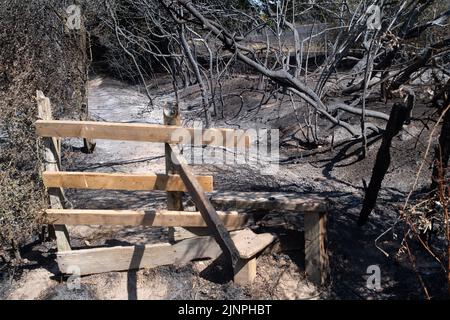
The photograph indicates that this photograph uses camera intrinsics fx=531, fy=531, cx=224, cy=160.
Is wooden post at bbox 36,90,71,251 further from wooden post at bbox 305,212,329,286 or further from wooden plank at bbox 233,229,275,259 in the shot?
wooden post at bbox 305,212,329,286

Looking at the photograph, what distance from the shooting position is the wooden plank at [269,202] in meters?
4.30

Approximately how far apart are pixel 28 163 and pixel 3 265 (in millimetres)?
1036

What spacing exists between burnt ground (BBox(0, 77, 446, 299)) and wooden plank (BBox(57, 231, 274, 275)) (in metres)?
0.07

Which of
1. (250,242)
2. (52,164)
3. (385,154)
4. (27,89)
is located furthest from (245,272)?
(27,89)

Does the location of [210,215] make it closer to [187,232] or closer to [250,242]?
[250,242]

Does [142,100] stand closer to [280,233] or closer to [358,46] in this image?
[358,46]

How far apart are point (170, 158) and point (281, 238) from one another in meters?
1.18

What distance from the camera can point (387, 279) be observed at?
4332 millimetres

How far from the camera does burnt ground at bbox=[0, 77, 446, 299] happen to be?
14.0 ft

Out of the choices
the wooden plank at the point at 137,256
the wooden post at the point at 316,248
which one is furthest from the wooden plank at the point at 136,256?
the wooden post at the point at 316,248

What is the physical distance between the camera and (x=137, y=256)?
4.51 meters

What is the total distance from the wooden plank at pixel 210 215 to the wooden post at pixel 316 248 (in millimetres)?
673

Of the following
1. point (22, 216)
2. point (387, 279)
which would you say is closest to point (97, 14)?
point (22, 216)

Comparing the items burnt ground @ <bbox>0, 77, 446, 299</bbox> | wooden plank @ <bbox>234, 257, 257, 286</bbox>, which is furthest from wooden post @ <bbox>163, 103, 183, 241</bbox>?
wooden plank @ <bbox>234, 257, 257, 286</bbox>
